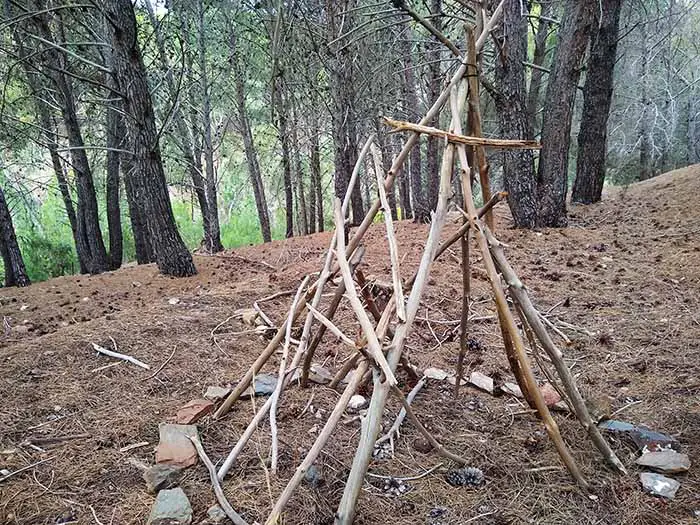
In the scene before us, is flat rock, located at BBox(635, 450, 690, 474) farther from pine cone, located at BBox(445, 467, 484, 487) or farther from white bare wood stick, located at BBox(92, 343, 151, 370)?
white bare wood stick, located at BBox(92, 343, 151, 370)

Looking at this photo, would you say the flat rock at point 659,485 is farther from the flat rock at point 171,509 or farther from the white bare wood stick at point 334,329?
the flat rock at point 171,509

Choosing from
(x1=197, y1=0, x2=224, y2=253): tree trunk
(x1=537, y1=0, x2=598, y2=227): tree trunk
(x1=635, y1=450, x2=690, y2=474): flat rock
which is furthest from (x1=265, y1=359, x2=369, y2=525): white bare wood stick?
(x1=197, y1=0, x2=224, y2=253): tree trunk

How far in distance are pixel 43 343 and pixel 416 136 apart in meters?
2.68

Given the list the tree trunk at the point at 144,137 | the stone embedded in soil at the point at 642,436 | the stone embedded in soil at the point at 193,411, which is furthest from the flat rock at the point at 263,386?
the tree trunk at the point at 144,137

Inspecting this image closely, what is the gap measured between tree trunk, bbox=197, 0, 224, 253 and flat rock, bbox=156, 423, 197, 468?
6.17 m

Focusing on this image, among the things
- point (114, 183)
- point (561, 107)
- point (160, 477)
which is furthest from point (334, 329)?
point (114, 183)

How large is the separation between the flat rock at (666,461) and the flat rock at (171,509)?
1.53 metres

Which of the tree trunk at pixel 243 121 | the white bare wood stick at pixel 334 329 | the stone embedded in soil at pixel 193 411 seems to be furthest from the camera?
the tree trunk at pixel 243 121

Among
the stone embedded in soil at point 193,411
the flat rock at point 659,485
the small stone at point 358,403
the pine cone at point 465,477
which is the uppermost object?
the stone embedded in soil at point 193,411

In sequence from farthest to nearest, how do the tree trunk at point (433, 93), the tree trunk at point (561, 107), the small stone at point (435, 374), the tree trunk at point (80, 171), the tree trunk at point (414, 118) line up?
the tree trunk at point (414, 118) < the tree trunk at point (80, 171) < the tree trunk at point (433, 93) < the tree trunk at point (561, 107) < the small stone at point (435, 374)

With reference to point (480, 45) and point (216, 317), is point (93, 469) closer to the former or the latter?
point (216, 317)

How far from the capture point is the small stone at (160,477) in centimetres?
156

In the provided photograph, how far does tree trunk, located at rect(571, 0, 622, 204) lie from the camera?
659 centimetres

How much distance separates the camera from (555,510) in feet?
4.71
